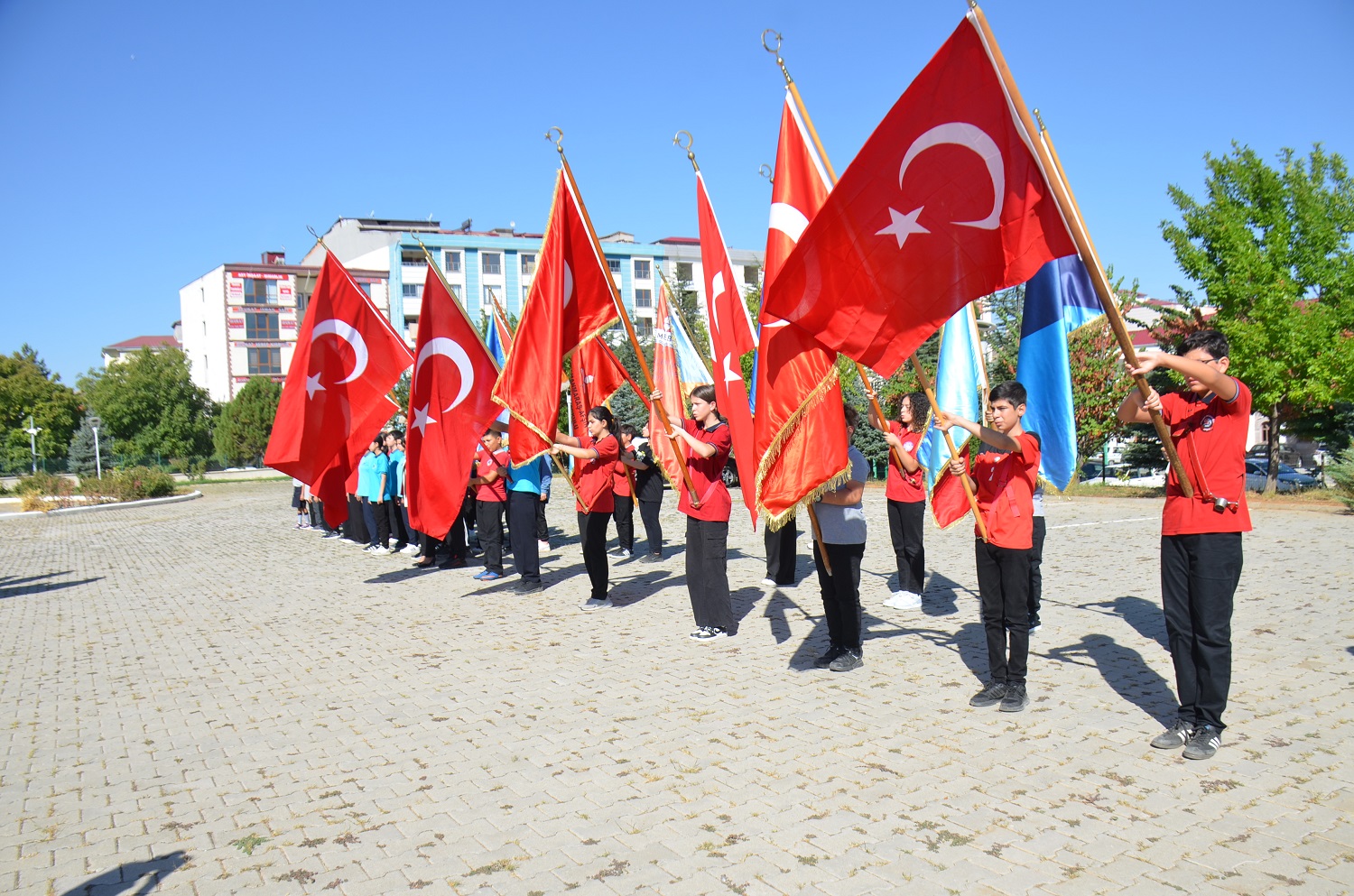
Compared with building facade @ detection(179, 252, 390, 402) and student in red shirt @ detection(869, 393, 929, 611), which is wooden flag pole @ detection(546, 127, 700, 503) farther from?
building facade @ detection(179, 252, 390, 402)

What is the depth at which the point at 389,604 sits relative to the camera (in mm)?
10492

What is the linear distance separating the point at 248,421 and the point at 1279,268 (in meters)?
60.7

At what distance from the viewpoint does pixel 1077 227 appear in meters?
4.59

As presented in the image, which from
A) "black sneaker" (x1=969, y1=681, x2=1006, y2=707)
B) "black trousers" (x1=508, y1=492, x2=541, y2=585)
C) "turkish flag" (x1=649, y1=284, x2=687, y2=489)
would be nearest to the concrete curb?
"black trousers" (x1=508, y1=492, x2=541, y2=585)

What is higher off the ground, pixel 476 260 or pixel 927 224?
pixel 476 260

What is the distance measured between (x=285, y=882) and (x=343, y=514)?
24.7 feet

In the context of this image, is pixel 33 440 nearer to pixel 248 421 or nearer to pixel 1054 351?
pixel 248 421

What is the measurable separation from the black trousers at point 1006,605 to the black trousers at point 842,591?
40.5 inches

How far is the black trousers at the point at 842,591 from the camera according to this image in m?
6.67

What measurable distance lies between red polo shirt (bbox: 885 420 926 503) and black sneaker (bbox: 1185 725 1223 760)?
3.88 m

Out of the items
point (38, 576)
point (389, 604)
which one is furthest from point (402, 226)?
point (389, 604)

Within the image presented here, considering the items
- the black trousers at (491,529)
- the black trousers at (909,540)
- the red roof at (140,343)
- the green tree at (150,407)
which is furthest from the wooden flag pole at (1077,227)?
the red roof at (140,343)

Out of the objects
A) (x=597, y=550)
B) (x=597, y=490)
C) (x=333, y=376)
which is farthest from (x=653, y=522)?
(x=333, y=376)

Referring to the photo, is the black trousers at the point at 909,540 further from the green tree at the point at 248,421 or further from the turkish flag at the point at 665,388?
the green tree at the point at 248,421
